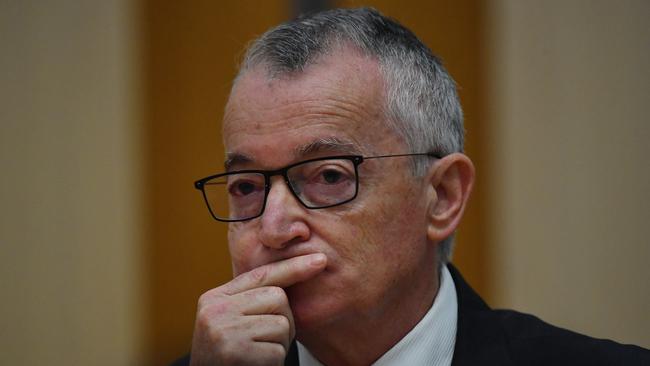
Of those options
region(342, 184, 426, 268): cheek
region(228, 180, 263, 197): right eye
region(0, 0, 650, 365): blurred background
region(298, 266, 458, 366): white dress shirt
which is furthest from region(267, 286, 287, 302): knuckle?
region(0, 0, 650, 365): blurred background

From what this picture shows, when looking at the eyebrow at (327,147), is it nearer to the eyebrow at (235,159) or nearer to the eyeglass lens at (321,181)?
the eyeglass lens at (321,181)

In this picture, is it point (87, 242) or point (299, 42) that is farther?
Result: point (87, 242)

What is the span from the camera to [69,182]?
5.35 metres

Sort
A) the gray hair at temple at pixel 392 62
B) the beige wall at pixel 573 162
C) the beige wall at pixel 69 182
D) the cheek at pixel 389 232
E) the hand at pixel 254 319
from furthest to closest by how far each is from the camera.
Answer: the beige wall at pixel 69 182, the beige wall at pixel 573 162, the gray hair at temple at pixel 392 62, the cheek at pixel 389 232, the hand at pixel 254 319

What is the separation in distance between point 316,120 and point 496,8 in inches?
109

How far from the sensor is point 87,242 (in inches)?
209

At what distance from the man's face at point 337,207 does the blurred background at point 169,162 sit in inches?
92.3

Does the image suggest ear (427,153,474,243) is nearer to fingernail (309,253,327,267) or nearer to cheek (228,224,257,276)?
fingernail (309,253,327,267)

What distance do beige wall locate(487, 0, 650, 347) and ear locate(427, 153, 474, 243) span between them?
216cm

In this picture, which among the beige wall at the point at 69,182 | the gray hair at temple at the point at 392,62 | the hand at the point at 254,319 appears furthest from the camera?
the beige wall at the point at 69,182

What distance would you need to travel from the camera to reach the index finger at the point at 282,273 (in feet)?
8.87

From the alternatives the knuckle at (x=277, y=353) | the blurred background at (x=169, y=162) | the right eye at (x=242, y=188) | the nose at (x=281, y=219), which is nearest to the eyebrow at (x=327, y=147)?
the nose at (x=281, y=219)

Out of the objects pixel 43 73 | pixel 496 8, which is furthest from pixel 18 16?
pixel 496 8

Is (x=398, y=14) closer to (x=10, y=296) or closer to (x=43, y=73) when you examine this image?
(x=43, y=73)
